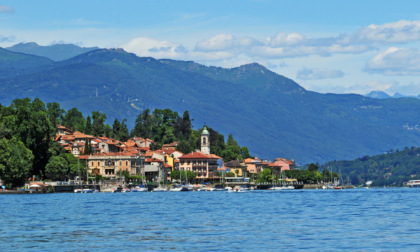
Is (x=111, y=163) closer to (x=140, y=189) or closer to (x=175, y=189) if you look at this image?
(x=175, y=189)

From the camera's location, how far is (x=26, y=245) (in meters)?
43.4

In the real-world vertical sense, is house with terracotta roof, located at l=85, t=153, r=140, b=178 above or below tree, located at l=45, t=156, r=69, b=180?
above

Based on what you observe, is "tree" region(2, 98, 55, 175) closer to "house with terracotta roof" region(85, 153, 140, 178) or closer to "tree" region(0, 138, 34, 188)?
"tree" region(0, 138, 34, 188)

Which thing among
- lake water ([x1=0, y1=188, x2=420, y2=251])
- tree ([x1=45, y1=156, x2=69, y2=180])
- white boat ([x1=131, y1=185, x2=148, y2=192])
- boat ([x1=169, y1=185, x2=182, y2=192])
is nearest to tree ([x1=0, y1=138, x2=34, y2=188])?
tree ([x1=45, y1=156, x2=69, y2=180])

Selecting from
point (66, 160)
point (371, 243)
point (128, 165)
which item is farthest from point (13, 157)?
point (371, 243)

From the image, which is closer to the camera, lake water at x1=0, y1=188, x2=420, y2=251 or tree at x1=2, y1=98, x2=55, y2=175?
lake water at x1=0, y1=188, x2=420, y2=251

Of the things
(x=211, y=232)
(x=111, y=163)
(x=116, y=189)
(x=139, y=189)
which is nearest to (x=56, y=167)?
(x=116, y=189)

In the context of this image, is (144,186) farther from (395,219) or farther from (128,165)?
(395,219)

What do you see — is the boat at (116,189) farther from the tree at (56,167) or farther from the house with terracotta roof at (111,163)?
the house with terracotta roof at (111,163)

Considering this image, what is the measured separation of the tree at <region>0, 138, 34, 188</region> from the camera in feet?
405

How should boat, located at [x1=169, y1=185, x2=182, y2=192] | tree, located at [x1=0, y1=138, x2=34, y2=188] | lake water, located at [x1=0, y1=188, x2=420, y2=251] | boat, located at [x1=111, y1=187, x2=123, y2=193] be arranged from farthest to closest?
boat, located at [x1=169, y1=185, x2=182, y2=192], boat, located at [x1=111, y1=187, x2=123, y2=193], tree, located at [x1=0, y1=138, x2=34, y2=188], lake water, located at [x1=0, y1=188, x2=420, y2=251]

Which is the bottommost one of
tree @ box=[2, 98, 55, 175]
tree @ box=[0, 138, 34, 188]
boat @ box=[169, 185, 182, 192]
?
boat @ box=[169, 185, 182, 192]

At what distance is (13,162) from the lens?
124 metres

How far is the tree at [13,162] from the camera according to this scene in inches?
4860
